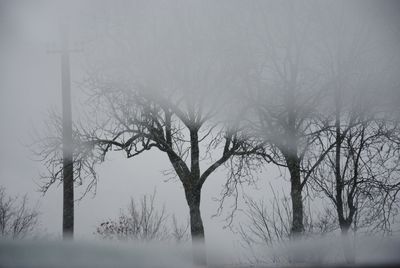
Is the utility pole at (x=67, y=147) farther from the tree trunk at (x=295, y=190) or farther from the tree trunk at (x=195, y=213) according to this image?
the tree trunk at (x=295, y=190)

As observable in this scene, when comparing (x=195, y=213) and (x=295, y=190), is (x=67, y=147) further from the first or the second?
(x=295, y=190)

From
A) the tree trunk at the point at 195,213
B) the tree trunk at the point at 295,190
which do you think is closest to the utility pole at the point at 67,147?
the tree trunk at the point at 195,213

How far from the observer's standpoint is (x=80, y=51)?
10.4 meters

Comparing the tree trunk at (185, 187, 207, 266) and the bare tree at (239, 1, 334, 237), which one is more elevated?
the bare tree at (239, 1, 334, 237)

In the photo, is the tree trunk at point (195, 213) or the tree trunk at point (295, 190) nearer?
the tree trunk at point (295, 190)

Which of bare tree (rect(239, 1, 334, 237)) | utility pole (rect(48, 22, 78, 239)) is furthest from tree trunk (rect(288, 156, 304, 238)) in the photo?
utility pole (rect(48, 22, 78, 239))

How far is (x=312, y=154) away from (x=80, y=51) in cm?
621

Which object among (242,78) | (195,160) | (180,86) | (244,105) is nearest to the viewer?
(242,78)

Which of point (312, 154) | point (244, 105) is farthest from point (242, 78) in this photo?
point (312, 154)

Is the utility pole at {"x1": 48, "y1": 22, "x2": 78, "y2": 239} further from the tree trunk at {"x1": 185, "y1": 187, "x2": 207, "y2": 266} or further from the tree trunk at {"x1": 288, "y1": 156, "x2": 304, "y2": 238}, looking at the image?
the tree trunk at {"x1": 288, "y1": 156, "x2": 304, "y2": 238}

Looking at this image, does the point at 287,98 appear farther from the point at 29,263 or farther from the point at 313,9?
the point at 29,263

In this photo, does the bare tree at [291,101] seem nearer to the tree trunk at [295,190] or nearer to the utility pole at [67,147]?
the tree trunk at [295,190]

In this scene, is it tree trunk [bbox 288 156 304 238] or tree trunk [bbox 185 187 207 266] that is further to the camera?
tree trunk [bbox 185 187 207 266]

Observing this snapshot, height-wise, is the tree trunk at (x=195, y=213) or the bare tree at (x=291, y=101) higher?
the bare tree at (x=291, y=101)
